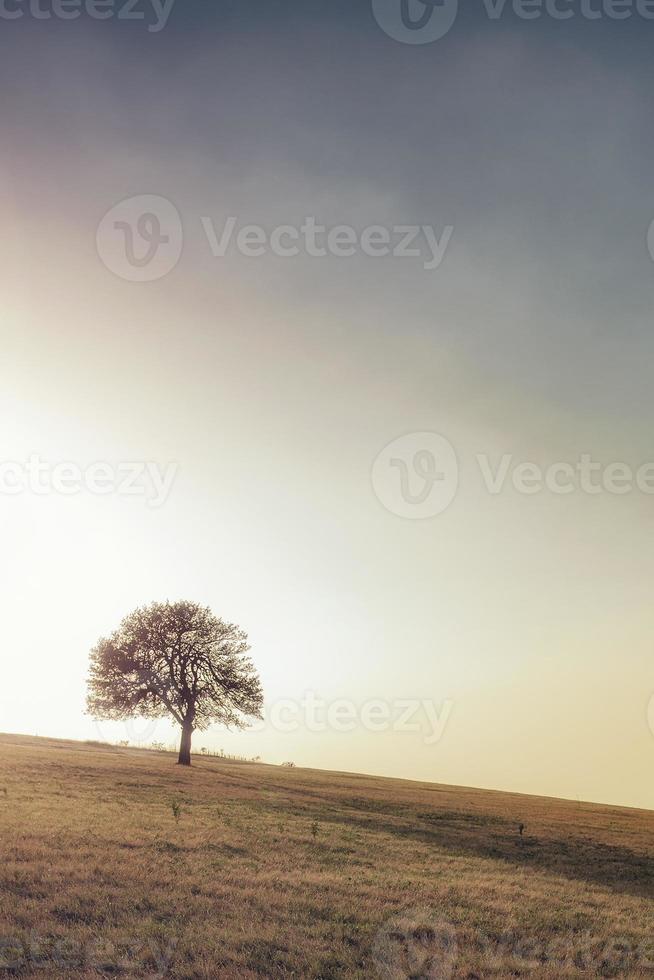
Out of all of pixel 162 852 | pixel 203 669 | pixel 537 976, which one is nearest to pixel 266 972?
pixel 537 976

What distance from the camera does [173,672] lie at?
215 ft

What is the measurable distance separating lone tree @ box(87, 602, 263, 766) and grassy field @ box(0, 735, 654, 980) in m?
26.0

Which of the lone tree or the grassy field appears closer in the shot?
the grassy field

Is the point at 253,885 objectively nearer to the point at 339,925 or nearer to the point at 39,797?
the point at 339,925

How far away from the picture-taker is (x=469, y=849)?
3206 centimetres

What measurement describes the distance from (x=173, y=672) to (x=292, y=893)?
47.7 metres

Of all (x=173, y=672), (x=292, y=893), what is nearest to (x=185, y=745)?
(x=173, y=672)

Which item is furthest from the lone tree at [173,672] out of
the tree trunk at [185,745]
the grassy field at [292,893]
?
the grassy field at [292,893]

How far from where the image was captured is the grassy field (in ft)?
50.4

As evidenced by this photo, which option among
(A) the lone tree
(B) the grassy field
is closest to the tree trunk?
(A) the lone tree

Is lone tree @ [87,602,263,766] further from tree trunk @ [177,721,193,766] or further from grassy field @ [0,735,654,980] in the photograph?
grassy field @ [0,735,654,980]

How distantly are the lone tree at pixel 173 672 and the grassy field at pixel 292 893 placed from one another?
85.3 feet

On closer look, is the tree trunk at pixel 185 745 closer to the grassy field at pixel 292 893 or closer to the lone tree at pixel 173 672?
the lone tree at pixel 173 672

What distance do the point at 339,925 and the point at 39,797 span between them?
21.2 meters
